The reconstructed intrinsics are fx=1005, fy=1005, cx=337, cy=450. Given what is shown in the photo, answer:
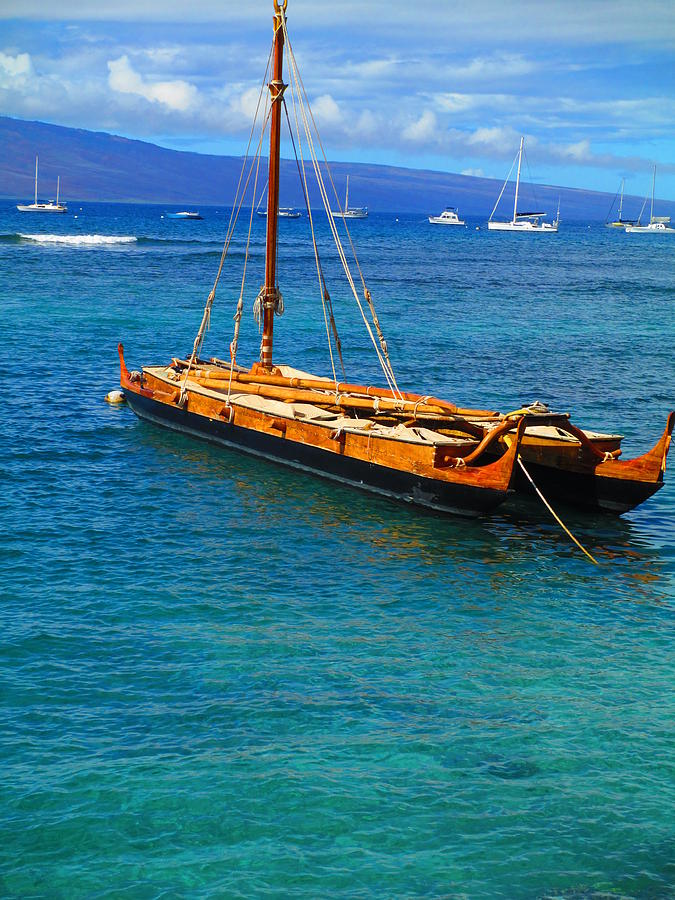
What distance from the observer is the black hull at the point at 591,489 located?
20.6 metres

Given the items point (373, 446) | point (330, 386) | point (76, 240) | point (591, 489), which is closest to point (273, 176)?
point (330, 386)

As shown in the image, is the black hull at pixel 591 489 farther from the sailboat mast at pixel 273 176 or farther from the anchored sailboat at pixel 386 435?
the sailboat mast at pixel 273 176

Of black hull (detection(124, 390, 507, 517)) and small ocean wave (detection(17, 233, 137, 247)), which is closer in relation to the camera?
black hull (detection(124, 390, 507, 517))

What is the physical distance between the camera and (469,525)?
2038 centimetres

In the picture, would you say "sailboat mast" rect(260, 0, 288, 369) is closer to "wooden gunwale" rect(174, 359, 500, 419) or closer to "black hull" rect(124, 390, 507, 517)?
"wooden gunwale" rect(174, 359, 500, 419)

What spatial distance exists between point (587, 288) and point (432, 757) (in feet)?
238

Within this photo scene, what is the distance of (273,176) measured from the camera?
2595 cm

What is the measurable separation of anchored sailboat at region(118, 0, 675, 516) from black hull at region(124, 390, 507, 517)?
28 millimetres

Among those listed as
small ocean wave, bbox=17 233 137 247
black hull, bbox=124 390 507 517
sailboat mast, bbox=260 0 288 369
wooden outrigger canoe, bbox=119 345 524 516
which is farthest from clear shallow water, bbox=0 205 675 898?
small ocean wave, bbox=17 233 137 247

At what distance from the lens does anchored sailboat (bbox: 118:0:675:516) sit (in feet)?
65.8

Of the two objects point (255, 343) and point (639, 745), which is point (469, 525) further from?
point (255, 343)

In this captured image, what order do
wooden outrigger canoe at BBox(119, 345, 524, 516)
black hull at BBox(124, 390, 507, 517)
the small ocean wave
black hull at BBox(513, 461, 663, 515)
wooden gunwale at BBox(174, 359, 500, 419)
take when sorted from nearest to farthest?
wooden outrigger canoe at BBox(119, 345, 524, 516), black hull at BBox(124, 390, 507, 517), black hull at BBox(513, 461, 663, 515), wooden gunwale at BBox(174, 359, 500, 419), the small ocean wave

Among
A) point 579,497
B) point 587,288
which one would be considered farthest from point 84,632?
point 587,288

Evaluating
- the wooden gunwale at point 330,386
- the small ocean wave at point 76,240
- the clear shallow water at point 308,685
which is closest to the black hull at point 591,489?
the clear shallow water at point 308,685
